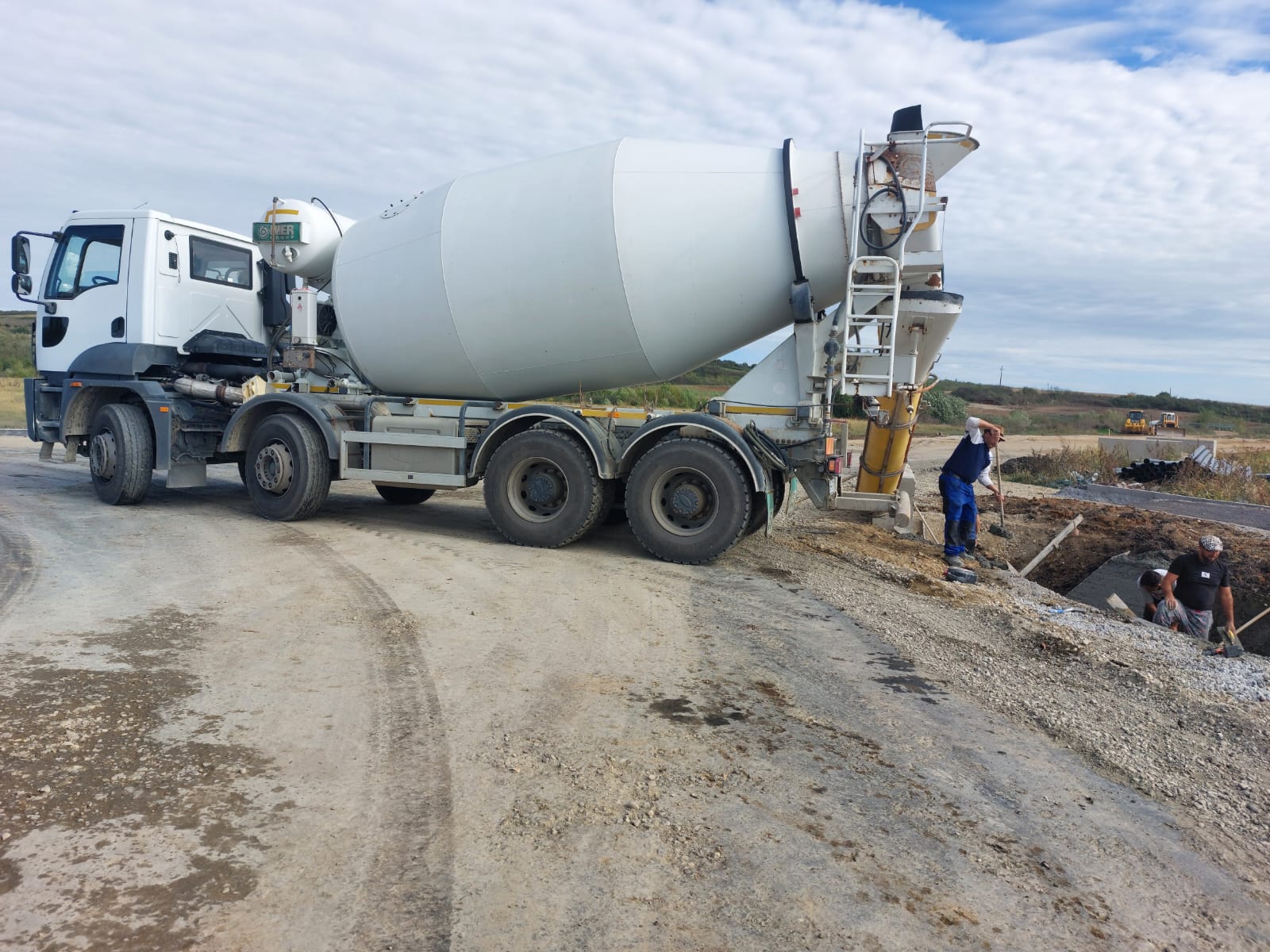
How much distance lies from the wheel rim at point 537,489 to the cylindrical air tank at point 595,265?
920 millimetres

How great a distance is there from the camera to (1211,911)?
9.32 ft

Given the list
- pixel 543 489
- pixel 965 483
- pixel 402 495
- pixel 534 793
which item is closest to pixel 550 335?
pixel 543 489

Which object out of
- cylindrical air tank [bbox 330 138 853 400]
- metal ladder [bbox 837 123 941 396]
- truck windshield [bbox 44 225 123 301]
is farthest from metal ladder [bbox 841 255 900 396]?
truck windshield [bbox 44 225 123 301]

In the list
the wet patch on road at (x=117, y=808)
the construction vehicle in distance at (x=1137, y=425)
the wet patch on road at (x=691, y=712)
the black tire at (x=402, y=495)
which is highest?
the construction vehicle in distance at (x=1137, y=425)

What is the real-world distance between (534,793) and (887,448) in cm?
651

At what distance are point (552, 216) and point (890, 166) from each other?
295 cm

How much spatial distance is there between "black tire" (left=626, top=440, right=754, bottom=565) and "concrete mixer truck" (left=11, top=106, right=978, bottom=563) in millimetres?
23

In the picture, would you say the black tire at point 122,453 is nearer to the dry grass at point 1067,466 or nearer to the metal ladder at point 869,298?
the metal ladder at point 869,298

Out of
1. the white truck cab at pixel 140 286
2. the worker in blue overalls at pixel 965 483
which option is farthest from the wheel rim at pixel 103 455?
the worker in blue overalls at pixel 965 483

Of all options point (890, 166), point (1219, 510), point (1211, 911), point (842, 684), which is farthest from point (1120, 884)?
point (1219, 510)

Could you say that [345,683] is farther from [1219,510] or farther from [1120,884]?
[1219,510]

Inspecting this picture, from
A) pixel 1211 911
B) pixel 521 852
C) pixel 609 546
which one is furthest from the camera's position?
pixel 609 546

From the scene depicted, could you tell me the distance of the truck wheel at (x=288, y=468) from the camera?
924 cm

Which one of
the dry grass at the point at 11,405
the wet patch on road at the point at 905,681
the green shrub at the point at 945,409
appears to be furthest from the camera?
the green shrub at the point at 945,409
